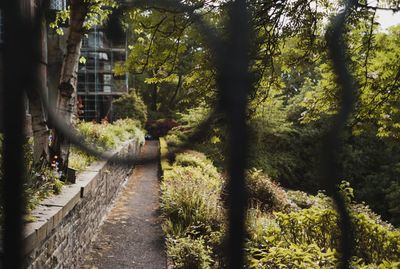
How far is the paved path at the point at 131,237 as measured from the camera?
17.1 ft

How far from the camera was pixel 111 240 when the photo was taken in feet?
20.1

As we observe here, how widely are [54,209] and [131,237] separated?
106 inches

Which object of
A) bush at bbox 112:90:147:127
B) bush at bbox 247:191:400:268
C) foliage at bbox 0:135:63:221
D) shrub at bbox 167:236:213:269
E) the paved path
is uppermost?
bush at bbox 112:90:147:127

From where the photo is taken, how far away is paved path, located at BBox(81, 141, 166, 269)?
17.1 ft

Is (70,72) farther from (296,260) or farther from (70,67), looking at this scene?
(296,260)

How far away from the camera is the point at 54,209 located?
3.78 metres

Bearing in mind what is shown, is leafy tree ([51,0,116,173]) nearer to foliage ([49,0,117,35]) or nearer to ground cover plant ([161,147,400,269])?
foliage ([49,0,117,35])

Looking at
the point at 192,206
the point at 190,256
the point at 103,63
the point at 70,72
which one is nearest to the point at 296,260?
the point at 190,256

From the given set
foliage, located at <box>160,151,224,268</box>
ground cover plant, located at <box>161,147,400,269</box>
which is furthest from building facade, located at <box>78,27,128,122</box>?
foliage, located at <box>160,151,224,268</box>

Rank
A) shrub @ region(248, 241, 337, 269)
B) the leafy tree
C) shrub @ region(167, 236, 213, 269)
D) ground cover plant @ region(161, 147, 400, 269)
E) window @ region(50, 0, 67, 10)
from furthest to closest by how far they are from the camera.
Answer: the leafy tree < shrub @ region(167, 236, 213, 269) < ground cover plant @ region(161, 147, 400, 269) < shrub @ region(248, 241, 337, 269) < window @ region(50, 0, 67, 10)

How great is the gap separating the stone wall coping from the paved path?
0.92 m

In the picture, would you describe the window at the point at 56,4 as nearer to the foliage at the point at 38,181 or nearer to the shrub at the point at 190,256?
the foliage at the point at 38,181

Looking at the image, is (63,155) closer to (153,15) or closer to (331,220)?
(331,220)

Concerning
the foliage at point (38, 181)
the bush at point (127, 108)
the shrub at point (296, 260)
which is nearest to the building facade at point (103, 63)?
the foliage at point (38, 181)
